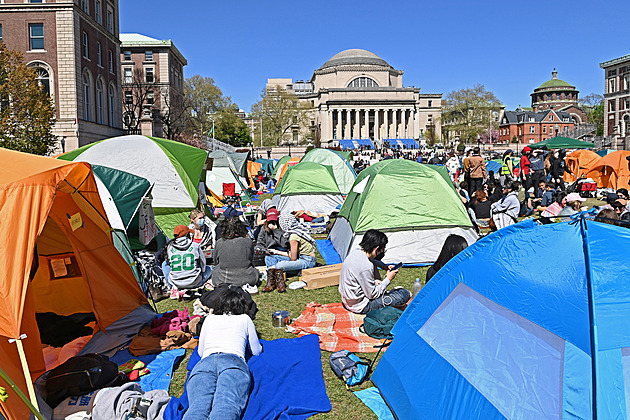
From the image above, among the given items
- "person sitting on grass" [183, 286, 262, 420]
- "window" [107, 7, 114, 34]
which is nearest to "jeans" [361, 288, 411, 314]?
"person sitting on grass" [183, 286, 262, 420]

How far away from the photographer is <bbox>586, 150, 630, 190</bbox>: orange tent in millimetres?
17266

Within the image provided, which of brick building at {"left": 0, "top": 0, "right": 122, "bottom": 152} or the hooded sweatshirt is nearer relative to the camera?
the hooded sweatshirt

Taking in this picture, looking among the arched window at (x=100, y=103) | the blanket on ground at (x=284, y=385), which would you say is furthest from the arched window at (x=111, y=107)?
the blanket on ground at (x=284, y=385)

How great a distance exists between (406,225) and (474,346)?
5.04 meters

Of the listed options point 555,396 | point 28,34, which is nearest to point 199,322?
point 555,396

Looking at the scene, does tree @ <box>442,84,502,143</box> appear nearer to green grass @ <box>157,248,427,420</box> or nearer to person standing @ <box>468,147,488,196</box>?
person standing @ <box>468,147,488,196</box>

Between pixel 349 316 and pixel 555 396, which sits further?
pixel 349 316

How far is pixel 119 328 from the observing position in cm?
570

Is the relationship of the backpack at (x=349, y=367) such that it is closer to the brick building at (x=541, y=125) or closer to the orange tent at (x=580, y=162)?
the orange tent at (x=580, y=162)

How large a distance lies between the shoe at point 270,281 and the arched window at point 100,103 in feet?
108

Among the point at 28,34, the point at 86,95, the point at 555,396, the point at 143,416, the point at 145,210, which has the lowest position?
the point at 143,416

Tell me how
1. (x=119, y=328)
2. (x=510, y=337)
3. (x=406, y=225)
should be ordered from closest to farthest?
(x=510, y=337) → (x=119, y=328) → (x=406, y=225)

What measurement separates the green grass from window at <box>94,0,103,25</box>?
3406cm

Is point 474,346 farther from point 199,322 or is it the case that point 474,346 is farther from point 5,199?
point 5,199
